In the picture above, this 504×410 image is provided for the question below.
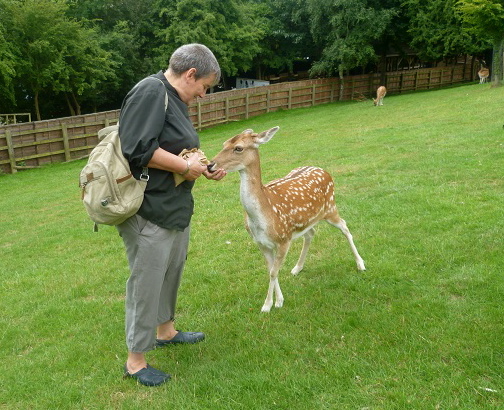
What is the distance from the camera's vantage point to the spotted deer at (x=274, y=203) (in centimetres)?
441

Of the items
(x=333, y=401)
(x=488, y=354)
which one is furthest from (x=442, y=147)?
(x=333, y=401)

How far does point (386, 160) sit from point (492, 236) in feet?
15.8

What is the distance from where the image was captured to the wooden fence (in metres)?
18.3

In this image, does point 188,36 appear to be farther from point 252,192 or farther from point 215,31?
point 252,192

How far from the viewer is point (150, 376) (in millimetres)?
3709

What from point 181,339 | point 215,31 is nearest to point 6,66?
point 215,31

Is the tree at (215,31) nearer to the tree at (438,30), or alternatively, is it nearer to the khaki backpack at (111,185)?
the tree at (438,30)

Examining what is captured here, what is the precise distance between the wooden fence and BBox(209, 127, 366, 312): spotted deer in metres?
15.3

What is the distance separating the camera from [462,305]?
4.32 m

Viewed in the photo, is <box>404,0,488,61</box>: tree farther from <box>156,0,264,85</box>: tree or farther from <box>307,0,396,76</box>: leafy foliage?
<box>156,0,264,85</box>: tree

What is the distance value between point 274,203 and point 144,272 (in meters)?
1.65

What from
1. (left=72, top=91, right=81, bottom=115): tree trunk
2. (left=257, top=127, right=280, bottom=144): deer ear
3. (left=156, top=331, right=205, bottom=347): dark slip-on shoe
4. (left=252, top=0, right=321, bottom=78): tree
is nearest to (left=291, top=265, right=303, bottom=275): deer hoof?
(left=156, top=331, right=205, bottom=347): dark slip-on shoe

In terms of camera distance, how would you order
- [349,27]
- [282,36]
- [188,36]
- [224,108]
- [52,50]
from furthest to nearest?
1. [282,36]
2. [349,27]
3. [188,36]
4. [224,108]
5. [52,50]

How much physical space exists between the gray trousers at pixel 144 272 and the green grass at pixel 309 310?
0.42 metres
